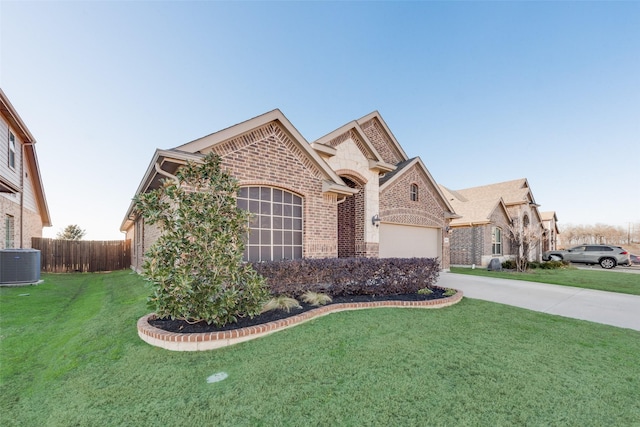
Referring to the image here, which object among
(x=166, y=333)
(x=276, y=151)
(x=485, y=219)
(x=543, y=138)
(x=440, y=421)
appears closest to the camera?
(x=440, y=421)

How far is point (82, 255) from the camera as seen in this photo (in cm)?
1700

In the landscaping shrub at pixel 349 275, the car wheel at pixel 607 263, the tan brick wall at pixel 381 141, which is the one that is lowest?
the car wheel at pixel 607 263

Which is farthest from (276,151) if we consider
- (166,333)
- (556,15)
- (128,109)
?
(556,15)

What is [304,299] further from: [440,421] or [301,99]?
[301,99]

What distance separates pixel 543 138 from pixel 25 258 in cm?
2416

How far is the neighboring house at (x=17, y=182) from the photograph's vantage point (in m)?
10.8

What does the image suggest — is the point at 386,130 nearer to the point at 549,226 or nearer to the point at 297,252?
the point at 297,252

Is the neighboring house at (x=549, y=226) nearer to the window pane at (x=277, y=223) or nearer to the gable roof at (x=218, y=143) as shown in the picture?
the gable roof at (x=218, y=143)

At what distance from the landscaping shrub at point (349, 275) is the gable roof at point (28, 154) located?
8.56m

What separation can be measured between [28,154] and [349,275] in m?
17.8

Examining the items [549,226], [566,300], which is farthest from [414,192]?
[549,226]

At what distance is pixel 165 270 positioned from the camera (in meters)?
4.48

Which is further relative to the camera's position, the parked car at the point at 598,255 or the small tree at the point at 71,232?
the small tree at the point at 71,232

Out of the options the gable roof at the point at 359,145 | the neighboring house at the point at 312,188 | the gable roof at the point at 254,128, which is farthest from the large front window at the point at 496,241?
the gable roof at the point at 254,128
